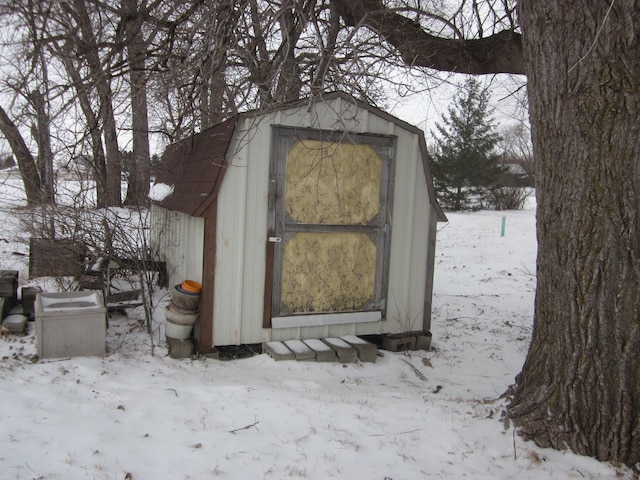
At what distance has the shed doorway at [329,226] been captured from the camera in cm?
573

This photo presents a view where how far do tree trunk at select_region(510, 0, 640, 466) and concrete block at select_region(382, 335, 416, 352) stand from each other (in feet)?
8.90

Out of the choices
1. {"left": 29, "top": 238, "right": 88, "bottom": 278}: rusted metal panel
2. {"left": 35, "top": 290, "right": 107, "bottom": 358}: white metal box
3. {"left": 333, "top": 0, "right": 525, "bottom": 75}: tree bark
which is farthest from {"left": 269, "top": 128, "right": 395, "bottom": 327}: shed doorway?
{"left": 29, "top": 238, "right": 88, "bottom": 278}: rusted metal panel

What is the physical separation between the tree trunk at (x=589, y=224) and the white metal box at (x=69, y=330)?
3.95m

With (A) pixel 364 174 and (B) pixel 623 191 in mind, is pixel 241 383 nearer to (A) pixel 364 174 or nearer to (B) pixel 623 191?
(A) pixel 364 174

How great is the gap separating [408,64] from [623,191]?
3753 mm

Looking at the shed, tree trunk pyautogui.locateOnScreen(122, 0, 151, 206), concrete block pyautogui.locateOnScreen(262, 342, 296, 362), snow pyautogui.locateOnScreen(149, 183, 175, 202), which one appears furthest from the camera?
snow pyautogui.locateOnScreen(149, 183, 175, 202)

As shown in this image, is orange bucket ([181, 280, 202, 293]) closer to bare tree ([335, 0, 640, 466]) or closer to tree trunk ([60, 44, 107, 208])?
tree trunk ([60, 44, 107, 208])

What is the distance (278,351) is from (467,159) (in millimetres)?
26106

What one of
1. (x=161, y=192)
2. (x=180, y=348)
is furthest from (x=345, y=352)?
(x=161, y=192)

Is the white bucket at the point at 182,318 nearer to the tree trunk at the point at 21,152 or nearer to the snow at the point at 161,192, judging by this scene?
the snow at the point at 161,192

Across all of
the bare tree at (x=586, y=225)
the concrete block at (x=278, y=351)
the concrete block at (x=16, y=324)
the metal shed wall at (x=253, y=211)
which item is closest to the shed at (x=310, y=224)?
the metal shed wall at (x=253, y=211)

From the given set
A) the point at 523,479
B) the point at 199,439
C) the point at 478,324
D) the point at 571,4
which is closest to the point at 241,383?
the point at 199,439

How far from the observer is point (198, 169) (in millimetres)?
6223

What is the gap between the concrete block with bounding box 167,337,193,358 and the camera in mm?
5484
